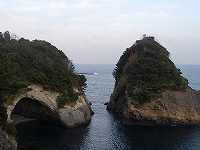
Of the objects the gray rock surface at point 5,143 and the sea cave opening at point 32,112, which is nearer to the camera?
the gray rock surface at point 5,143

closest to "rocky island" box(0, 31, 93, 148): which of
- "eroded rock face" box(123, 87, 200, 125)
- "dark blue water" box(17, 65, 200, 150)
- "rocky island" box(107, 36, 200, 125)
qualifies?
"dark blue water" box(17, 65, 200, 150)

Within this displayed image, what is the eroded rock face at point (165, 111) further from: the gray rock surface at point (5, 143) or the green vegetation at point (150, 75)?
the gray rock surface at point (5, 143)

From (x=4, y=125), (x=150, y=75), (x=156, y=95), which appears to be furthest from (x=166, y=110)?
(x=4, y=125)

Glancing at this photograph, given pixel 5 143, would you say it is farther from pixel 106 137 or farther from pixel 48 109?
pixel 48 109

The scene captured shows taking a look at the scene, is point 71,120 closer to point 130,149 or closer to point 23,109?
point 23,109

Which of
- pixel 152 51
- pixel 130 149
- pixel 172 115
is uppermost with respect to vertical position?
pixel 152 51

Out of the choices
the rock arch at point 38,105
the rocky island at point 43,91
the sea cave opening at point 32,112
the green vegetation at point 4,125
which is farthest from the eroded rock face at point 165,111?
the green vegetation at point 4,125

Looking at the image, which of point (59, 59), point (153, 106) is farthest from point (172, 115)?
point (59, 59)
